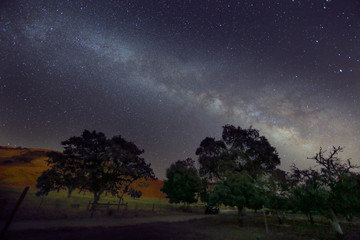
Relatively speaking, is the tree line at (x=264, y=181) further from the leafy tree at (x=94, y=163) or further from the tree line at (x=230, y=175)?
the leafy tree at (x=94, y=163)

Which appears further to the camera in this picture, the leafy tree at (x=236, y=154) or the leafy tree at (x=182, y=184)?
the leafy tree at (x=182, y=184)

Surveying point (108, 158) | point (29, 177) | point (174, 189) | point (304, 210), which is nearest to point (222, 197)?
point (304, 210)

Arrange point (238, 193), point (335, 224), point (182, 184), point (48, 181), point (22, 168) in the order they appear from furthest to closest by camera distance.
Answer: point (22, 168)
point (182, 184)
point (238, 193)
point (48, 181)
point (335, 224)

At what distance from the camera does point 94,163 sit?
25688 mm

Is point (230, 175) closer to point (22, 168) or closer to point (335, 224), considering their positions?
point (335, 224)

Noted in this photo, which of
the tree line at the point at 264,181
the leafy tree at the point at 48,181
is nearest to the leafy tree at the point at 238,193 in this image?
the tree line at the point at 264,181

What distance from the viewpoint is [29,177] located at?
100062 mm

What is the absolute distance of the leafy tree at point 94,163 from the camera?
24.5 meters

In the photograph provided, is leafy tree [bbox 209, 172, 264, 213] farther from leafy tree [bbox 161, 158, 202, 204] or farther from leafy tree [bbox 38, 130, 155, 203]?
leafy tree [bbox 161, 158, 202, 204]

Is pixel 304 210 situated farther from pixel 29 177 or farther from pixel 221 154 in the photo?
pixel 29 177

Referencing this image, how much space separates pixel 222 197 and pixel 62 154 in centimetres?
2342

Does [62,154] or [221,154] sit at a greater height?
[221,154]

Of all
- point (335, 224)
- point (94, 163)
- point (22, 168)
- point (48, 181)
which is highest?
point (22, 168)

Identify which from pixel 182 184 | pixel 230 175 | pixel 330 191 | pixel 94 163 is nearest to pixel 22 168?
pixel 182 184
